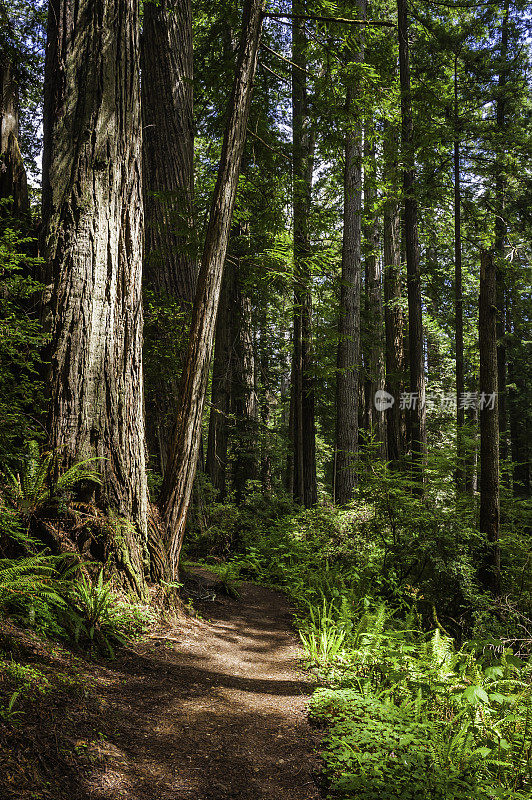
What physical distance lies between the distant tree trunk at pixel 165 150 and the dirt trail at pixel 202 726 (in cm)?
325

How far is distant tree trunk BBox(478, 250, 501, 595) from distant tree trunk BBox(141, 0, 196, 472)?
3993mm

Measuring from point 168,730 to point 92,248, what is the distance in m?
3.24

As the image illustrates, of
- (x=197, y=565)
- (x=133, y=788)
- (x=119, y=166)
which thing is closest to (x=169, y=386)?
(x=197, y=565)

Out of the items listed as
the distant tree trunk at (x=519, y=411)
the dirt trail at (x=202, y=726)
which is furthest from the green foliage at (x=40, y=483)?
the distant tree trunk at (x=519, y=411)

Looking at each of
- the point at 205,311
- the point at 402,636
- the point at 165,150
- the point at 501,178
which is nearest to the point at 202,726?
the point at 402,636

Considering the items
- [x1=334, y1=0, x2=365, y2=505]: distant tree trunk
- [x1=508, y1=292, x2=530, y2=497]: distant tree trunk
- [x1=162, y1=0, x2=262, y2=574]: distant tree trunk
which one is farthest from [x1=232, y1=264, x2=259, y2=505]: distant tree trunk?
[x1=508, y1=292, x2=530, y2=497]: distant tree trunk

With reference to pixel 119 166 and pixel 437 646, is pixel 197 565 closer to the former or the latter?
pixel 437 646

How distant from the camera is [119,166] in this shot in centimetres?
373

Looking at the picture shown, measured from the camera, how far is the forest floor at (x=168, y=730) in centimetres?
181

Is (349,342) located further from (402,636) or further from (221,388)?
(402,636)

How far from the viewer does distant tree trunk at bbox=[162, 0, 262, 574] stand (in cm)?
425

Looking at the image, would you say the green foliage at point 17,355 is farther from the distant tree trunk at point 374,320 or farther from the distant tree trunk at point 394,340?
the distant tree trunk at point 394,340

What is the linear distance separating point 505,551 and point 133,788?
7162 millimetres

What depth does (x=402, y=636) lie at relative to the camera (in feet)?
13.4
